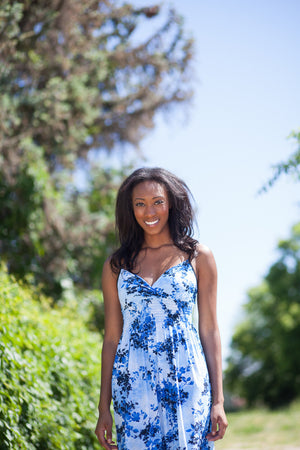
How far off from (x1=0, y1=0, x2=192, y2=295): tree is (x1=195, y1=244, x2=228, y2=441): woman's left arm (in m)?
3.97

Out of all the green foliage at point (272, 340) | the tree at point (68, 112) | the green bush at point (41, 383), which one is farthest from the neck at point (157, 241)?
the green foliage at point (272, 340)

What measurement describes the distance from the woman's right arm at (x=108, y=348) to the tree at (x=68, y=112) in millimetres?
3817

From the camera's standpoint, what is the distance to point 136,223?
122 inches

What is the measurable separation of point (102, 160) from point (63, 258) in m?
3.36

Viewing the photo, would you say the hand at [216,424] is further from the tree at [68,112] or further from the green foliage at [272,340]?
the green foliage at [272,340]

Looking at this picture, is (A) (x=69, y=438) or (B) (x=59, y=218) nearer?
(A) (x=69, y=438)

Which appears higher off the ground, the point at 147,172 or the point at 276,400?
the point at 147,172

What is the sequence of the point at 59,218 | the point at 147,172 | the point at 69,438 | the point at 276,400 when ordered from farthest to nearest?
the point at 276,400
the point at 59,218
the point at 69,438
the point at 147,172

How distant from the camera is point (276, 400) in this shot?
1286 inches

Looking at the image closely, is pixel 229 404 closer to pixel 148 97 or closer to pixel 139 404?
pixel 148 97

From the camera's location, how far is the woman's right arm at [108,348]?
108 inches

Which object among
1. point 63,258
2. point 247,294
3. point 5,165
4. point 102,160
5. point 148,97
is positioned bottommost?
point 247,294

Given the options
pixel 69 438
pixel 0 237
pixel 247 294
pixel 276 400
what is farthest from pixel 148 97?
pixel 276 400

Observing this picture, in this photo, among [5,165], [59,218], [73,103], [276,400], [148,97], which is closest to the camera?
[5,165]
